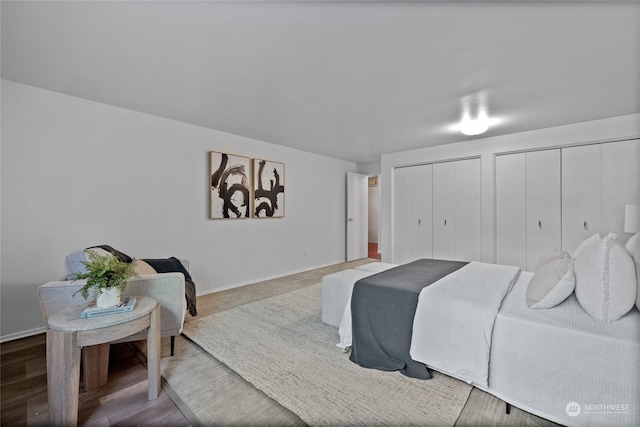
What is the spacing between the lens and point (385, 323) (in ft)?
6.82

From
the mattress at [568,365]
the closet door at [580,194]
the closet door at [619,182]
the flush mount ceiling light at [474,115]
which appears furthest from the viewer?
the closet door at [580,194]

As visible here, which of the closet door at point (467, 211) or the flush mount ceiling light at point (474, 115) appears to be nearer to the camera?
the flush mount ceiling light at point (474, 115)

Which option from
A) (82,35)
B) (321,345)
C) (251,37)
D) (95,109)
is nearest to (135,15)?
(82,35)

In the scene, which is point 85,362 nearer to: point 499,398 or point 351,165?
point 499,398

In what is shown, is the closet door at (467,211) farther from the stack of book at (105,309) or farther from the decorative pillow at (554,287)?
the stack of book at (105,309)

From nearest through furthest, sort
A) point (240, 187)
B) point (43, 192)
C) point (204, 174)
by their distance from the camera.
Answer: point (43, 192) → point (204, 174) → point (240, 187)

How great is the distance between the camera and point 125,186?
10.3 feet

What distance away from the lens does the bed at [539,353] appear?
4.42 feet

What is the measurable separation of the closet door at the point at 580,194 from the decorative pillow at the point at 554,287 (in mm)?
2508

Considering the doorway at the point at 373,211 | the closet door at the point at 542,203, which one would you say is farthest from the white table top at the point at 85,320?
the doorway at the point at 373,211

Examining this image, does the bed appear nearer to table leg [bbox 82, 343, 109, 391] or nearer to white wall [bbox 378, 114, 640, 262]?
table leg [bbox 82, 343, 109, 391]

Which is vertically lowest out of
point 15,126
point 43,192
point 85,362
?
point 85,362

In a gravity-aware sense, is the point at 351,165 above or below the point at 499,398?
above

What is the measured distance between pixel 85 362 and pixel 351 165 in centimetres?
559
